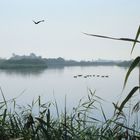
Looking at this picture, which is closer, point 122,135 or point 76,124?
point 122,135

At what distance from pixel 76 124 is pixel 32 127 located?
1350mm

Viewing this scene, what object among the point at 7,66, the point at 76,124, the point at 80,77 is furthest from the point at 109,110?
the point at 7,66

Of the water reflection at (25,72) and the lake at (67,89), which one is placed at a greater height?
the lake at (67,89)

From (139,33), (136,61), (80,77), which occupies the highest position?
(139,33)

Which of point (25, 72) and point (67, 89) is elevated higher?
point (67, 89)

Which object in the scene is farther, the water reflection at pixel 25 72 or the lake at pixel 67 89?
the water reflection at pixel 25 72

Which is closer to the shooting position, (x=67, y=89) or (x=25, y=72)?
(x=67, y=89)

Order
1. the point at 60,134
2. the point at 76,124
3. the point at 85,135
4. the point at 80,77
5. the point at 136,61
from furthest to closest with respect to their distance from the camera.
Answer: the point at 80,77
the point at 76,124
the point at 85,135
the point at 60,134
the point at 136,61

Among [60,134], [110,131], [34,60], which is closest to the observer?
[60,134]

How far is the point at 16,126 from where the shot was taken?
4.23 m

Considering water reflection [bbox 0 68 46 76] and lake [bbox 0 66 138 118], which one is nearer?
lake [bbox 0 66 138 118]

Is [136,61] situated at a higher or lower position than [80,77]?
higher

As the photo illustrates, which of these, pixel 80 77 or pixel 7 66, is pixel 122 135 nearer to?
pixel 80 77

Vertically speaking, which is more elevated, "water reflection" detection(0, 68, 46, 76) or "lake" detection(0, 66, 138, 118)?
"lake" detection(0, 66, 138, 118)
